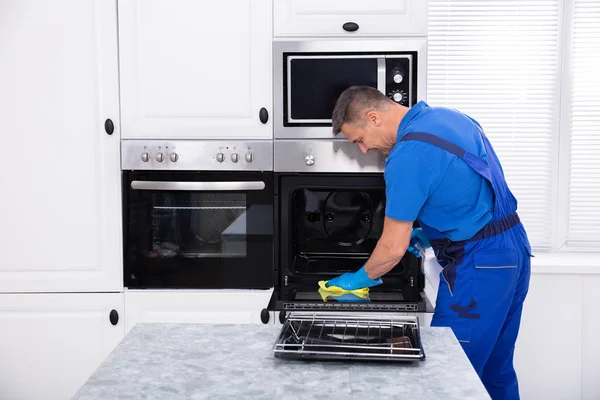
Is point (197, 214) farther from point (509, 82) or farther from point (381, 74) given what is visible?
point (509, 82)

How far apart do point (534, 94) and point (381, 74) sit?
1.04 meters

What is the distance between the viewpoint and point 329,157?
2496 mm

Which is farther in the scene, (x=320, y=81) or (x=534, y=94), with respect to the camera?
(x=534, y=94)

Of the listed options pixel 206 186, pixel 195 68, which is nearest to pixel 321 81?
pixel 195 68

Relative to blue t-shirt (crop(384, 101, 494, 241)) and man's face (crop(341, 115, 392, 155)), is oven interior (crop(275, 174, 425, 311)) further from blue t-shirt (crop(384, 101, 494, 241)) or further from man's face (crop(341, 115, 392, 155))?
blue t-shirt (crop(384, 101, 494, 241))

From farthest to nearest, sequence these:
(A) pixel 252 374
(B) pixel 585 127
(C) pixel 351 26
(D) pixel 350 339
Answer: (B) pixel 585 127
(C) pixel 351 26
(D) pixel 350 339
(A) pixel 252 374

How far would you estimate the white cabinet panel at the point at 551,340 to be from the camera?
284 centimetres

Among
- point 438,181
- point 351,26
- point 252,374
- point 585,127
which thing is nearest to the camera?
point 252,374

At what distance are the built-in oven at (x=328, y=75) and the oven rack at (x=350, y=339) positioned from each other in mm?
1062

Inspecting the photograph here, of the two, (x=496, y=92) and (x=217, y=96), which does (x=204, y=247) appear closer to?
(x=217, y=96)

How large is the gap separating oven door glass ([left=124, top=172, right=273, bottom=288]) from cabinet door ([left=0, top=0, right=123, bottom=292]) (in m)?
0.08

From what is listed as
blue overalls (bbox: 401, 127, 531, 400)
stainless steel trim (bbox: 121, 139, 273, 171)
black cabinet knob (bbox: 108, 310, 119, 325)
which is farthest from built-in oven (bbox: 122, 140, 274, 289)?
blue overalls (bbox: 401, 127, 531, 400)

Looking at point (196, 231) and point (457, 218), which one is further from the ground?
point (457, 218)

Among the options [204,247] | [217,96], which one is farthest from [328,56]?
[204,247]
